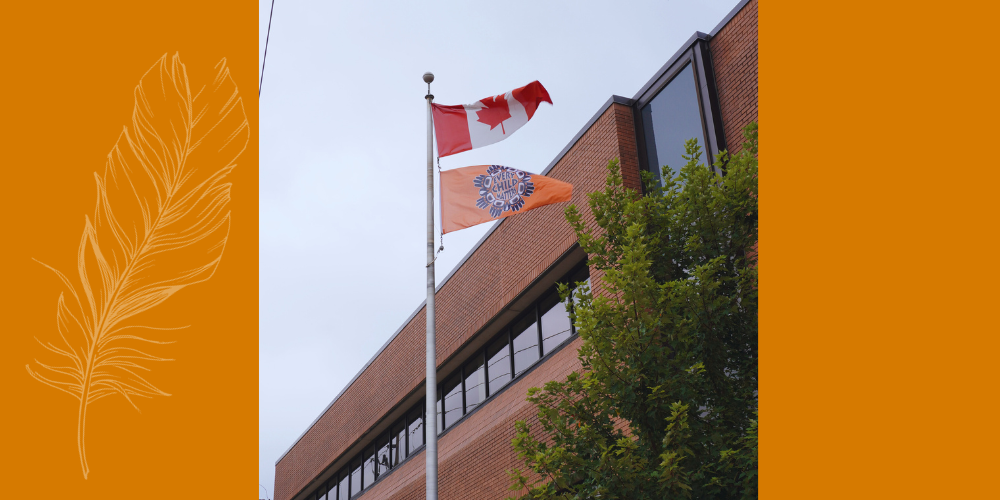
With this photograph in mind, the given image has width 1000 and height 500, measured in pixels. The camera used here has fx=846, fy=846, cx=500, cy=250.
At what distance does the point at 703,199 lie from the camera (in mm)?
8906

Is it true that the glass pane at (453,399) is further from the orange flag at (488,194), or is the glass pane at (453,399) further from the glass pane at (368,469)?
the orange flag at (488,194)

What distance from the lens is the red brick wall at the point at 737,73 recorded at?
39.4ft

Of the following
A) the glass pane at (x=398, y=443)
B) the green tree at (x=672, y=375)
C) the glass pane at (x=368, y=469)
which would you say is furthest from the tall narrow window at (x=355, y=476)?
the green tree at (x=672, y=375)

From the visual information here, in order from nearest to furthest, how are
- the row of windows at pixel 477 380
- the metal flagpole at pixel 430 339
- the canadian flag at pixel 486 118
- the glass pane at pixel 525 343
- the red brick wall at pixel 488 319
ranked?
1. the metal flagpole at pixel 430 339
2. the canadian flag at pixel 486 118
3. the red brick wall at pixel 488 319
4. the row of windows at pixel 477 380
5. the glass pane at pixel 525 343

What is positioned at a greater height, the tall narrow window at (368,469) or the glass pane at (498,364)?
the glass pane at (498,364)

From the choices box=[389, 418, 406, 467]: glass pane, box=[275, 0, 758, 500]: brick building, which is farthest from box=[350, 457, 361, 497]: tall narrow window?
box=[389, 418, 406, 467]: glass pane

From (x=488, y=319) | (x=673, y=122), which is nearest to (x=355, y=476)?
(x=488, y=319)

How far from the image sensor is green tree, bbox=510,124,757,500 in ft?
24.9
